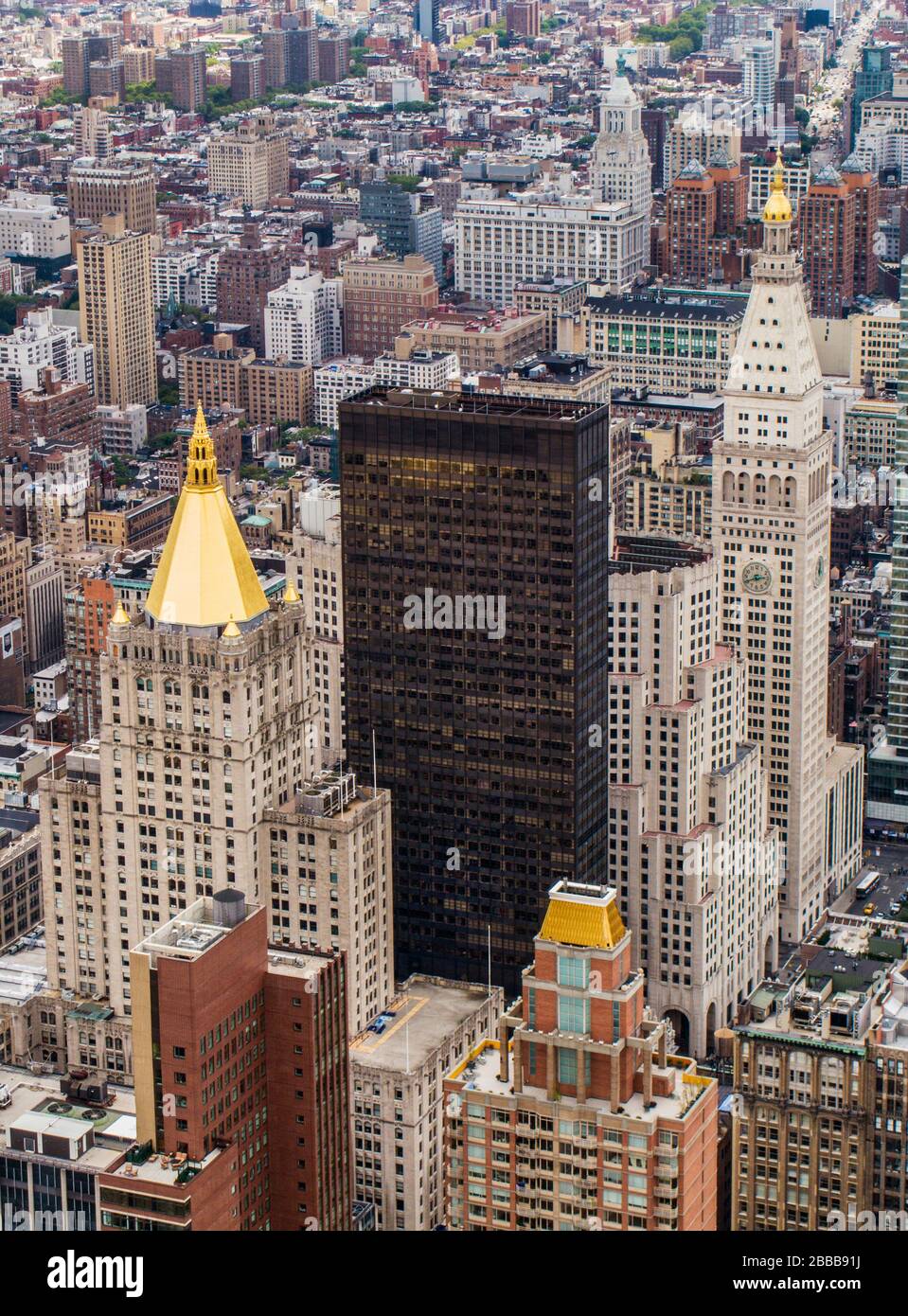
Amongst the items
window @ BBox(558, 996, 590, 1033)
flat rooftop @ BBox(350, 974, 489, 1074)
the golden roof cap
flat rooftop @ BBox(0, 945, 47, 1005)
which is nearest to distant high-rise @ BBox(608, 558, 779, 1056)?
flat rooftop @ BBox(350, 974, 489, 1074)

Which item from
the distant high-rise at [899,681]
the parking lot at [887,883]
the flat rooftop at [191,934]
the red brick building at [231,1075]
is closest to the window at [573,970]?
the red brick building at [231,1075]

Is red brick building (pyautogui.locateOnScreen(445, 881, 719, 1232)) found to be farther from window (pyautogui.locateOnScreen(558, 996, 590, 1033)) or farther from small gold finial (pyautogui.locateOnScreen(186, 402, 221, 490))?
small gold finial (pyautogui.locateOnScreen(186, 402, 221, 490))

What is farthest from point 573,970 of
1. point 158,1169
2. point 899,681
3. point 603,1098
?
point 899,681

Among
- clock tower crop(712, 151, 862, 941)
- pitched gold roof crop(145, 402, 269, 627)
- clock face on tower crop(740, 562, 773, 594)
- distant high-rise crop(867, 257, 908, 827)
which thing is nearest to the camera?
pitched gold roof crop(145, 402, 269, 627)

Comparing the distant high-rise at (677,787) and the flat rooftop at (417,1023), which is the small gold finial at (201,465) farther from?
the distant high-rise at (677,787)

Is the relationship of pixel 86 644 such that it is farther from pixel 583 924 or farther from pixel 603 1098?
pixel 603 1098

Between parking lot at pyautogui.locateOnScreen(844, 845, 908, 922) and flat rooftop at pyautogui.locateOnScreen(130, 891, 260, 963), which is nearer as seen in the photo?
flat rooftop at pyautogui.locateOnScreen(130, 891, 260, 963)
